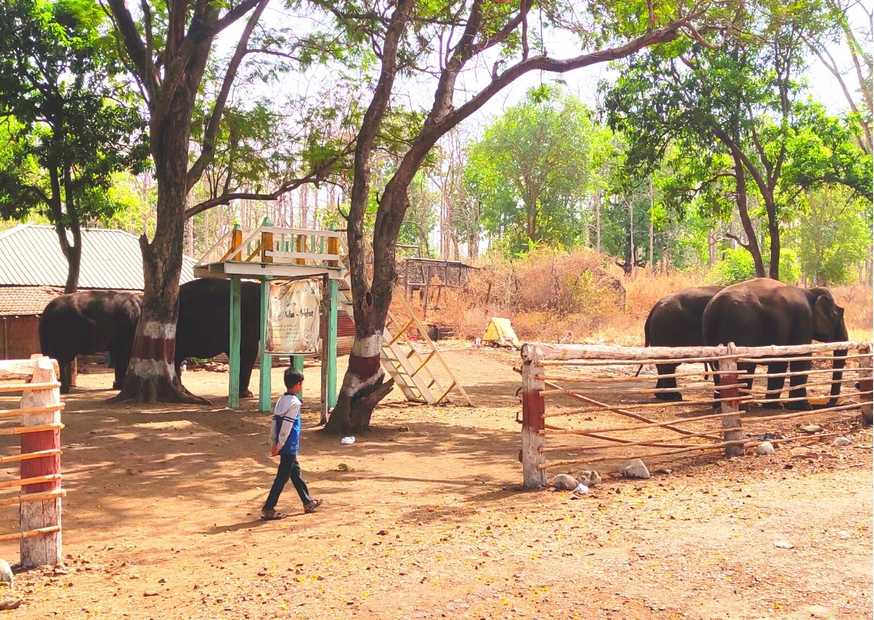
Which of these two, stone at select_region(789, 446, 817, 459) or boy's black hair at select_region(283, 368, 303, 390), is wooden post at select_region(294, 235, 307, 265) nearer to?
→ boy's black hair at select_region(283, 368, 303, 390)

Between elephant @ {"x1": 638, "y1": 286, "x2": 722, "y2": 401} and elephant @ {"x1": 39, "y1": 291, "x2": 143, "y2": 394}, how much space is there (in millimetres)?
9995

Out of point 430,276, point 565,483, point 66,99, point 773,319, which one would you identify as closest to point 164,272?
point 66,99

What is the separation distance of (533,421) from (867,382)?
6652 millimetres

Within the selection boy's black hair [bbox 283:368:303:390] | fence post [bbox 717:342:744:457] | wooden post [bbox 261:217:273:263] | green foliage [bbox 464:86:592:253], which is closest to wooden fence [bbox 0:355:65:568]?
boy's black hair [bbox 283:368:303:390]

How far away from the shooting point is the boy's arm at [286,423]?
7.16 m

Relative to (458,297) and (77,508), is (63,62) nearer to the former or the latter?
(77,508)

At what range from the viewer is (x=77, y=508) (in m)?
7.62

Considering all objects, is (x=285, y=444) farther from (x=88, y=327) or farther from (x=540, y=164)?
(x=540, y=164)

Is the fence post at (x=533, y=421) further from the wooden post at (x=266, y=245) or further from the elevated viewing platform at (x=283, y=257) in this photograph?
the wooden post at (x=266, y=245)

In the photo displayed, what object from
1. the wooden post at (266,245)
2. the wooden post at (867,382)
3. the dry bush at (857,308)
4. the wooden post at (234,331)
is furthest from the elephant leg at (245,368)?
the dry bush at (857,308)

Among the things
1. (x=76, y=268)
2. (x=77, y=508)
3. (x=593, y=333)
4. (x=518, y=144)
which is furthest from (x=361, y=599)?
(x=518, y=144)

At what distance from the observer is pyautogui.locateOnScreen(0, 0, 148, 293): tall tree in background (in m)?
17.9

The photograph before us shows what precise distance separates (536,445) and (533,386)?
0.54 m

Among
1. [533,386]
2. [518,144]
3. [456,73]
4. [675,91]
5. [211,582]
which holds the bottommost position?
[211,582]
